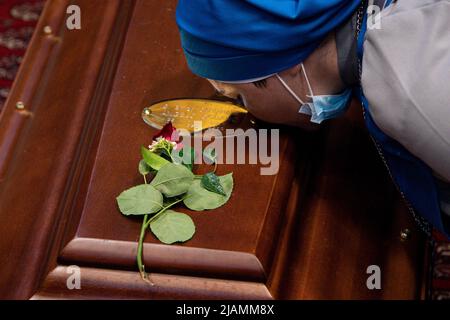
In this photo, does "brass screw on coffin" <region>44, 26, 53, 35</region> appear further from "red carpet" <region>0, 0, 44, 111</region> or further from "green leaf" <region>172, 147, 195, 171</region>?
"green leaf" <region>172, 147, 195, 171</region>

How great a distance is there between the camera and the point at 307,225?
1380 mm

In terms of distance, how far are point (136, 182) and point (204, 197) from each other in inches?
4.7

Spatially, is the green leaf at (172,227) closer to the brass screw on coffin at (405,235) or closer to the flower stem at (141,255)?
the flower stem at (141,255)

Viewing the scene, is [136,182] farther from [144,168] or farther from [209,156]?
[209,156]

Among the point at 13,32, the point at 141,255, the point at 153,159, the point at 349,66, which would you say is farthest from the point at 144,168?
the point at 13,32

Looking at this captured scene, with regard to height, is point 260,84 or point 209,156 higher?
point 260,84

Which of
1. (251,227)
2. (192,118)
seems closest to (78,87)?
(192,118)

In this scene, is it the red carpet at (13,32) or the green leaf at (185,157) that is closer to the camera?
the green leaf at (185,157)

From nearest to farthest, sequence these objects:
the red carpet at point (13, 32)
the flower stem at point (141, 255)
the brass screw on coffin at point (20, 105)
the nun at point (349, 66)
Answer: the nun at point (349, 66) → the flower stem at point (141, 255) → the brass screw on coffin at point (20, 105) → the red carpet at point (13, 32)

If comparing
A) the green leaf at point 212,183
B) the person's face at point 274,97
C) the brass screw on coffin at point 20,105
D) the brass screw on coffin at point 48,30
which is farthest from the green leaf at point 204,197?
the brass screw on coffin at point 48,30

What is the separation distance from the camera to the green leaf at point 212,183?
4.16 ft

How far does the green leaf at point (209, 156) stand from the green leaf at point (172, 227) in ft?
0.44

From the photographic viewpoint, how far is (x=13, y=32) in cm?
205
